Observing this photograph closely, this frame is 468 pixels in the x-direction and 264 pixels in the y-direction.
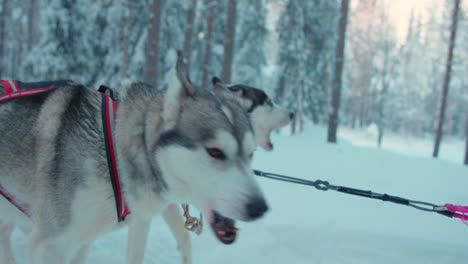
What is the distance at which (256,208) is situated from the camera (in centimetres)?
148

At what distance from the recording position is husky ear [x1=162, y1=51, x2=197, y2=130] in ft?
5.39

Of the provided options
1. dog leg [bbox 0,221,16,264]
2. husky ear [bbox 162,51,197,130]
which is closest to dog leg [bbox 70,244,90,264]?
dog leg [bbox 0,221,16,264]

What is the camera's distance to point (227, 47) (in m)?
10.2

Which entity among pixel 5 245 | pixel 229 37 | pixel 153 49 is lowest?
pixel 5 245

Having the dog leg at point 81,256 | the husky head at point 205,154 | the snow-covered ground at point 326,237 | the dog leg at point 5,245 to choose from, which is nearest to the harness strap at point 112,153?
the husky head at point 205,154

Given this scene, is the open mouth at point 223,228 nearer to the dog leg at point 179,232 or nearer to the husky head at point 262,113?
the dog leg at point 179,232

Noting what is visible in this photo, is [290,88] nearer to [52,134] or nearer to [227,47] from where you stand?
[227,47]

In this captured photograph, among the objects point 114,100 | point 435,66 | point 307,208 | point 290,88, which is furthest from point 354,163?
point 435,66

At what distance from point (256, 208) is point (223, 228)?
245mm

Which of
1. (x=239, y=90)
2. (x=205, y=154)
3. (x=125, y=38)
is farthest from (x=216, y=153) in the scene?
(x=125, y=38)

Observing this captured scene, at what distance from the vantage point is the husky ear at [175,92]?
1643 millimetres

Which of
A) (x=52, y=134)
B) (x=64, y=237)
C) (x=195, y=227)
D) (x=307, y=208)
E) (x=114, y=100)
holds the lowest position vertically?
(x=307, y=208)

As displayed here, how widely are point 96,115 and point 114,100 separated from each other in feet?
0.47

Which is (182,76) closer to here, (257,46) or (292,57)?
(292,57)
